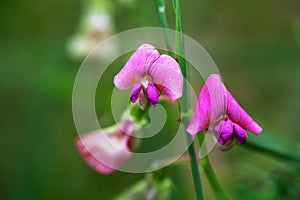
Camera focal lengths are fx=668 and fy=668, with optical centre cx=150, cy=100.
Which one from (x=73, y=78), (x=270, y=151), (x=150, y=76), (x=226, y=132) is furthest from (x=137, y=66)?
(x=73, y=78)

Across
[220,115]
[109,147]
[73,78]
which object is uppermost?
[220,115]

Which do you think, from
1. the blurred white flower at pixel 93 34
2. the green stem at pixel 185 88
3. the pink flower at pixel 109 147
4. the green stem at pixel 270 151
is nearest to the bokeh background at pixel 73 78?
the blurred white flower at pixel 93 34

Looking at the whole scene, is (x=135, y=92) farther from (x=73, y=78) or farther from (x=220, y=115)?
(x=73, y=78)

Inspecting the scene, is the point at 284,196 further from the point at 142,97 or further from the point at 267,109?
the point at 267,109

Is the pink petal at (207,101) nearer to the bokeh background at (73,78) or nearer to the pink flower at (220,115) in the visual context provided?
the pink flower at (220,115)

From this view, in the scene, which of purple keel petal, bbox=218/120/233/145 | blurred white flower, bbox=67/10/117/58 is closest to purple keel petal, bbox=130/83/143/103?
purple keel petal, bbox=218/120/233/145

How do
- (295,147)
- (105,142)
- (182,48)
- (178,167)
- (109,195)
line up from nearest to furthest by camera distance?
1. (182,48)
2. (105,142)
3. (295,147)
4. (178,167)
5. (109,195)

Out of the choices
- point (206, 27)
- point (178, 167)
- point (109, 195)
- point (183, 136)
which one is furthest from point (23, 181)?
point (183, 136)
